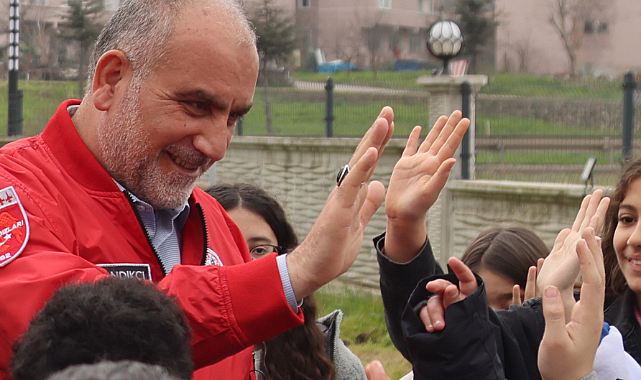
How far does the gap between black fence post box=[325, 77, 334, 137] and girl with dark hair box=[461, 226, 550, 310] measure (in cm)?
615

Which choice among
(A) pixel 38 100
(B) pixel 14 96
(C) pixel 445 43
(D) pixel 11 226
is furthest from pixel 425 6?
(D) pixel 11 226

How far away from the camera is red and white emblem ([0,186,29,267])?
1.52m

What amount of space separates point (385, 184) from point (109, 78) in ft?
21.4

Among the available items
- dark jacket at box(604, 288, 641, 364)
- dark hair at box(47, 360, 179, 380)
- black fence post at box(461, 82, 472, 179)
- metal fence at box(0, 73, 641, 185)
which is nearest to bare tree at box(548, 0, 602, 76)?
metal fence at box(0, 73, 641, 185)

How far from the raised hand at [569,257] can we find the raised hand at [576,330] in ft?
0.50

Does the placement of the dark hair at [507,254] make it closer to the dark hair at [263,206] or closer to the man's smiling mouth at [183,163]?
the dark hair at [263,206]

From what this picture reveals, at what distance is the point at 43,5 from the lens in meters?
17.9

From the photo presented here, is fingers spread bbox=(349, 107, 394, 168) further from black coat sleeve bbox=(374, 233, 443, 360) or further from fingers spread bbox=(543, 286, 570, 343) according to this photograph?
fingers spread bbox=(543, 286, 570, 343)

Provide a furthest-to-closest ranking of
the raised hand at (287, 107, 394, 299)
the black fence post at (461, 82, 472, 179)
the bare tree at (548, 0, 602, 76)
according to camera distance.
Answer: the bare tree at (548, 0, 602, 76) < the black fence post at (461, 82, 472, 179) < the raised hand at (287, 107, 394, 299)

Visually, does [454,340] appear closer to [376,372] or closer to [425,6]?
[376,372]

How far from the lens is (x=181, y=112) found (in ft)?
5.83

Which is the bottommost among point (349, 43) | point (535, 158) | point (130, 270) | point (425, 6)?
point (535, 158)

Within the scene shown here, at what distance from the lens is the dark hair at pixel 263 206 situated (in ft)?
10.8

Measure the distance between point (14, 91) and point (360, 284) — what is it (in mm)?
8769
